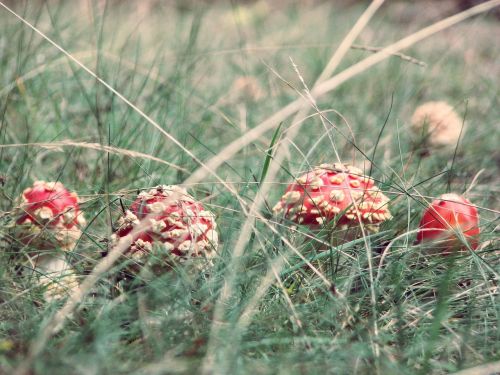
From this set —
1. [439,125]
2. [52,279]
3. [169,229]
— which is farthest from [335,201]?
Result: [439,125]

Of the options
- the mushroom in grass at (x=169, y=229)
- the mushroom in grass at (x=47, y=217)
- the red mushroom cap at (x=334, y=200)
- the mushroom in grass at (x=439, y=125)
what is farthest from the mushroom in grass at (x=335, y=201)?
the mushroom in grass at (x=439, y=125)

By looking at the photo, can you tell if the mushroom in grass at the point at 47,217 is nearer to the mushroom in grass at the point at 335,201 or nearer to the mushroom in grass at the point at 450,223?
the mushroom in grass at the point at 335,201

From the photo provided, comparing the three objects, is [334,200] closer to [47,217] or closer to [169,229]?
[169,229]

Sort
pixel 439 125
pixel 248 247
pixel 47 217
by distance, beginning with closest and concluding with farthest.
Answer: pixel 248 247, pixel 47 217, pixel 439 125

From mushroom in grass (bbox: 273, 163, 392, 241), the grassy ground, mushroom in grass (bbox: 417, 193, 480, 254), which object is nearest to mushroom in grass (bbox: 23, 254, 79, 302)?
the grassy ground

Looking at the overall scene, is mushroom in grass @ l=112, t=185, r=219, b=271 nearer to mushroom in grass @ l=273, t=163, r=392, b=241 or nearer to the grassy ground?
the grassy ground

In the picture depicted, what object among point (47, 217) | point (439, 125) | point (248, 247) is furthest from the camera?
point (439, 125)

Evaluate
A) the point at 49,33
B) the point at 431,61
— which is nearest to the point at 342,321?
the point at 49,33

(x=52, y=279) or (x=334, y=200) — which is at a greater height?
(x=334, y=200)
